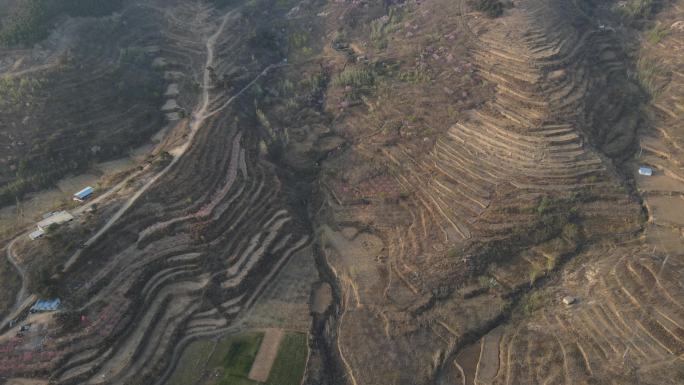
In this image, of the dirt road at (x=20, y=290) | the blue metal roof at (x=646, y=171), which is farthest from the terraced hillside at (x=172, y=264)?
the blue metal roof at (x=646, y=171)

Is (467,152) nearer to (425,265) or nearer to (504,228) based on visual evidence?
(504,228)

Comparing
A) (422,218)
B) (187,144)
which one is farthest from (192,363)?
(422,218)

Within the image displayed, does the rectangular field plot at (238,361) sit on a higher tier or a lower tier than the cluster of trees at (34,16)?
lower

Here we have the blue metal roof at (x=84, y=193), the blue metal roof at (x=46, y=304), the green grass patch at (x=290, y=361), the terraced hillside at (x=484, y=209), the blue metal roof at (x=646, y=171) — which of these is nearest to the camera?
the green grass patch at (x=290, y=361)

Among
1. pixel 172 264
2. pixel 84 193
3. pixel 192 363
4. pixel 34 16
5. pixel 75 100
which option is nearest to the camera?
pixel 192 363

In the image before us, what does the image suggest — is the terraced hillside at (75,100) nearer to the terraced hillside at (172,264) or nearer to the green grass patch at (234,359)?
the terraced hillside at (172,264)

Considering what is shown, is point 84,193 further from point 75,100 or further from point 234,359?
point 234,359
